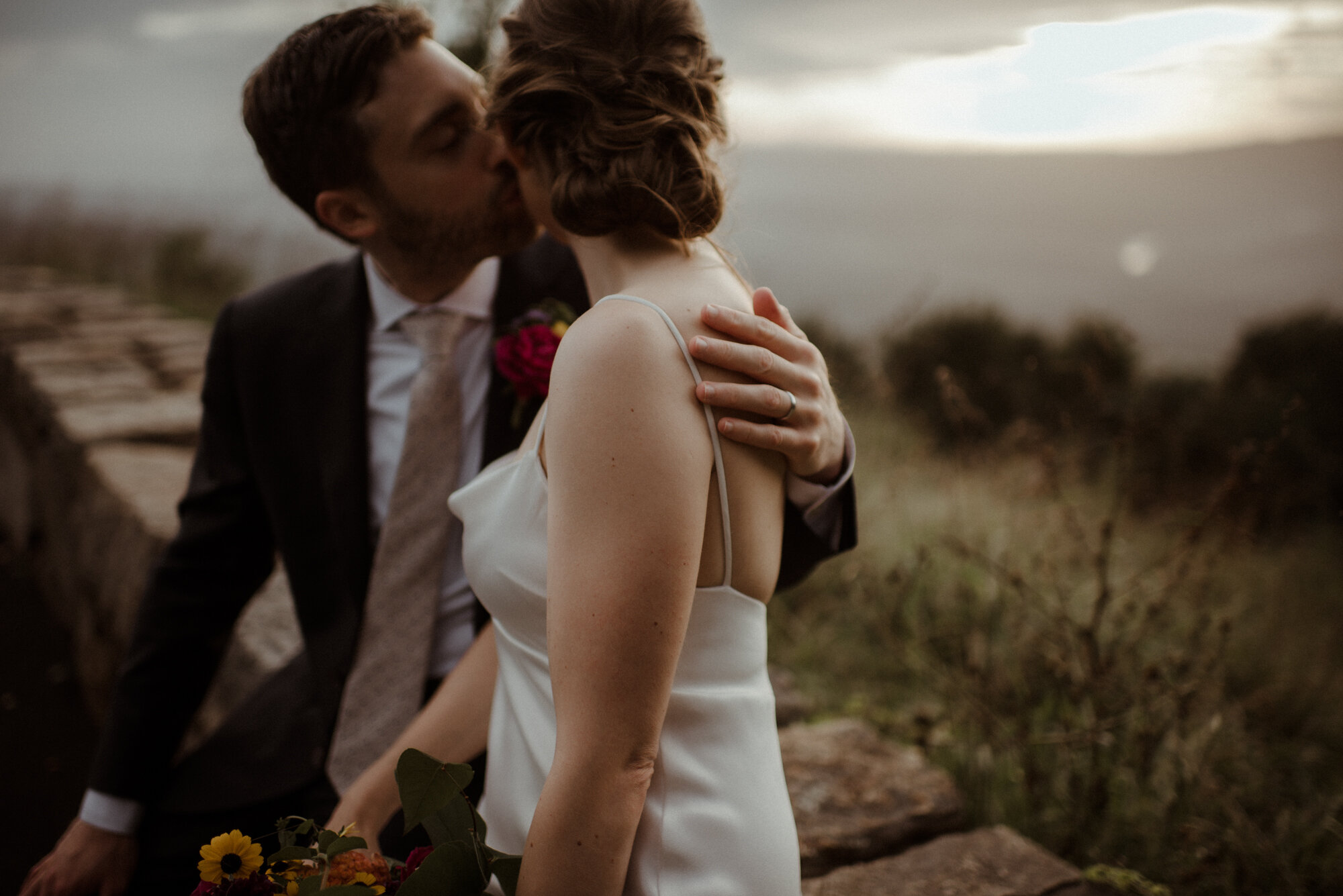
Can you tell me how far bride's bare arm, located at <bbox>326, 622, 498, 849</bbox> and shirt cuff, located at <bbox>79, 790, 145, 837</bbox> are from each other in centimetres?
64

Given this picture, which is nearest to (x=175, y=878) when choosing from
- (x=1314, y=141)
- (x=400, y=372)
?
(x=400, y=372)

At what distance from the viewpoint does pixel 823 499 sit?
1500mm

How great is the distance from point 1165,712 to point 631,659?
2206 millimetres

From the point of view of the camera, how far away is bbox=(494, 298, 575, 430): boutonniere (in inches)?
66.4

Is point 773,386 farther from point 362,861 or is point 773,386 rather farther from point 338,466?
point 338,466

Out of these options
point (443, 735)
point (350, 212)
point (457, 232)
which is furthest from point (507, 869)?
point (350, 212)

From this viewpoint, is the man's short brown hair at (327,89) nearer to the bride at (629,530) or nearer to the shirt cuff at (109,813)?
the bride at (629,530)

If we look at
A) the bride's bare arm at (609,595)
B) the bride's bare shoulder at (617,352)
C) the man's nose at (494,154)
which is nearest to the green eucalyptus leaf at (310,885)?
the bride's bare arm at (609,595)

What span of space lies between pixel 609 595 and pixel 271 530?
1482 mm

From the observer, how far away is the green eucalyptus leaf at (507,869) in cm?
95

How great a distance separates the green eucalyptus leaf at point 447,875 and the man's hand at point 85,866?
1.40 metres

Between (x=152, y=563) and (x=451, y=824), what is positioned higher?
(x=451, y=824)

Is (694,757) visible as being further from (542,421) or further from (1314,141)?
(1314,141)

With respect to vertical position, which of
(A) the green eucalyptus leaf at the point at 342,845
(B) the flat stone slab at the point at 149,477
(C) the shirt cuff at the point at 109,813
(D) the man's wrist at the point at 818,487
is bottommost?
(C) the shirt cuff at the point at 109,813
